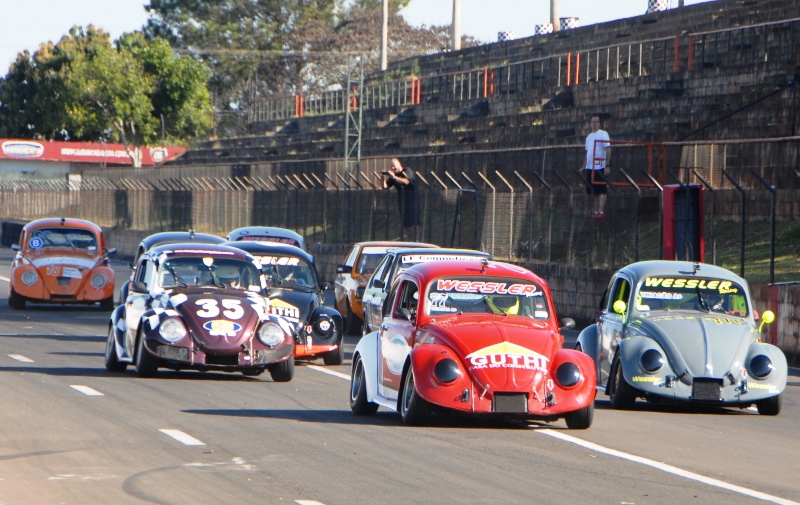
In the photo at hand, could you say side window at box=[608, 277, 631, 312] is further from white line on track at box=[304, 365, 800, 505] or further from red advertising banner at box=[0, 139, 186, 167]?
red advertising banner at box=[0, 139, 186, 167]

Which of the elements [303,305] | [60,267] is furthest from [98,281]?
[303,305]

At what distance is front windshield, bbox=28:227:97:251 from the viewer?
26128 mm

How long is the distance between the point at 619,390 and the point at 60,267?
48.2 feet

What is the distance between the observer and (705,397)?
12.7 m

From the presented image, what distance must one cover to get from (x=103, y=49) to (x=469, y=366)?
7424 cm

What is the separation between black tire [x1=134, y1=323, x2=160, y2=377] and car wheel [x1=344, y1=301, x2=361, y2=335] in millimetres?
7390

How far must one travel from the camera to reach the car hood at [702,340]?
41.7ft

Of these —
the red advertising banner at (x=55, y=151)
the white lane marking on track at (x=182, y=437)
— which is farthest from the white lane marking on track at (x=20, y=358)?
the red advertising banner at (x=55, y=151)

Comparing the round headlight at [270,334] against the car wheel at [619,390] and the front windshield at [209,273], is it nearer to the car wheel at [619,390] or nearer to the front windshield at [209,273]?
the front windshield at [209,273]

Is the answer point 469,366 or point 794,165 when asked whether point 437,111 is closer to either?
point 794,165

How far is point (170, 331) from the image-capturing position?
46.3 ft

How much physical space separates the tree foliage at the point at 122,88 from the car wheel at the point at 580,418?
71477 mm

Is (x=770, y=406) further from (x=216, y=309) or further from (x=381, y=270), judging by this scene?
(x=381, y=270)

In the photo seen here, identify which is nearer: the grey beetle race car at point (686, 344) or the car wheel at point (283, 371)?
the grey beetle race car at point (686, 344)
